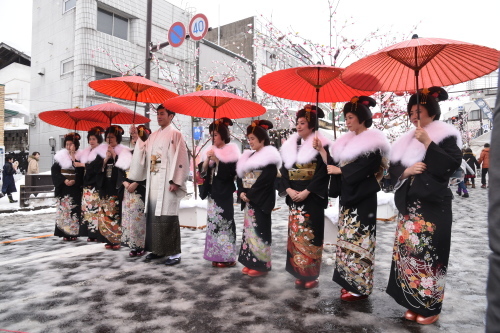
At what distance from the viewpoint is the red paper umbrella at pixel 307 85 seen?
4031 mm

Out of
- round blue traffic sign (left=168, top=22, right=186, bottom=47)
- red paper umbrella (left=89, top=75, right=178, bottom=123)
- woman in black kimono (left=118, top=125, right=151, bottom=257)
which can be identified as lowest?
woman in black kimono (left=118, top=125, right=151, bottom=257)

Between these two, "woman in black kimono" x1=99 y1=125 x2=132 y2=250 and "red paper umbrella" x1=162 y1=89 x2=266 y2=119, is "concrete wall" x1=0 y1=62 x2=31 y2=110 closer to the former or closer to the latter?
"woman in black kimono" x1=99 y1=125 x2=132 y2=250

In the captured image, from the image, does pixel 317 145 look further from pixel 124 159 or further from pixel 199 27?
pixel 199 27

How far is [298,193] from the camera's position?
12.7 feet

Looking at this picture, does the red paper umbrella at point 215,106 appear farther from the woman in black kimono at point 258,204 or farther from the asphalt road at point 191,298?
the asphalt road at point 191,298

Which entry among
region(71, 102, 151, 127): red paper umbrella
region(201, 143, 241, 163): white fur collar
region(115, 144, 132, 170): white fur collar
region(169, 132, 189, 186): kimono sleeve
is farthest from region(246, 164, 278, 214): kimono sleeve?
region(71, 102, 151, 127): red paper umbrella

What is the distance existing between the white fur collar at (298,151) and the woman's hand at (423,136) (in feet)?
3.56

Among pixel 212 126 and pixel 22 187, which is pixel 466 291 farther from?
pixel 22 187

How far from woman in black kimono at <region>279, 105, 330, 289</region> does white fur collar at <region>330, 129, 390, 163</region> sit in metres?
0.29

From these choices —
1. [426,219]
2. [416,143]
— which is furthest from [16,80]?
[426,219]

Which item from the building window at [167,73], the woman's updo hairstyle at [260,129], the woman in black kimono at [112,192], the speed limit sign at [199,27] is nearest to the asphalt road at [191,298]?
the woman in black kimono at [112,192]

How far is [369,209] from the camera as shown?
341 centimetres

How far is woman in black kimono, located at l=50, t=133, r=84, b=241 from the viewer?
244 inches

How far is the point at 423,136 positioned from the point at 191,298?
2771mm
